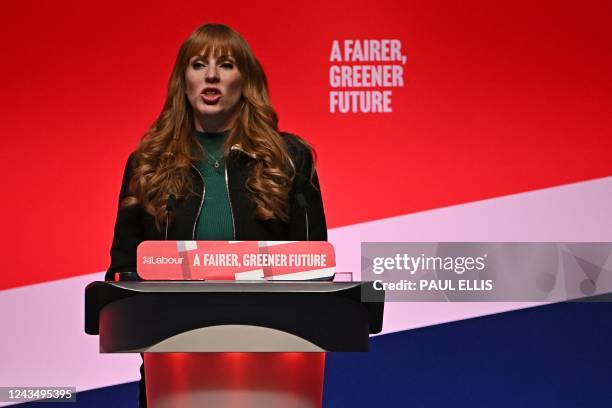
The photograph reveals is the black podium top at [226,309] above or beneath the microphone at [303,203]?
beneath

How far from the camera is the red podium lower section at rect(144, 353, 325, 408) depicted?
1354 mm

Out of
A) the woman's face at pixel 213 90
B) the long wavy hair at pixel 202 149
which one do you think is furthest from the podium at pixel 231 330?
the woman's face at pixel 213 90

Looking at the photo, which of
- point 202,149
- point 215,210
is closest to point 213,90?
point 202,149

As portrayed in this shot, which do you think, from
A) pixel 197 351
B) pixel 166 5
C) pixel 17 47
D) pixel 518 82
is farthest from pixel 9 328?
pixel 197 351

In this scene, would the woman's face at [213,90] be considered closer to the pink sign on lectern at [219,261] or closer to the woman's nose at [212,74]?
the woman's nose at [212,74]

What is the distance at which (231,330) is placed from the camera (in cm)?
131

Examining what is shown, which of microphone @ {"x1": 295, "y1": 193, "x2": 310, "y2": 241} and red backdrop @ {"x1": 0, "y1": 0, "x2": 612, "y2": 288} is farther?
red backdrop @ {"x1": 0, "y1": 0, "x2": 612, "y2": 288}

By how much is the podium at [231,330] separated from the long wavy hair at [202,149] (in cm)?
45

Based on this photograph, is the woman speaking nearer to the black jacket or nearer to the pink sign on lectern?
the black jacket

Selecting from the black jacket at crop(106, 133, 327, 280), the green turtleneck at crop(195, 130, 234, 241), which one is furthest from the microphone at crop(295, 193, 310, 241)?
the green turtleneck at crop(195, 130, 234, 241)

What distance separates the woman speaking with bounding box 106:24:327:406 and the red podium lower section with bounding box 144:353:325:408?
342 millimetres

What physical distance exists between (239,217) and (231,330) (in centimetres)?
49

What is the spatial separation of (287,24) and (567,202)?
134 cm

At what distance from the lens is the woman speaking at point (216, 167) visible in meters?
1.77
